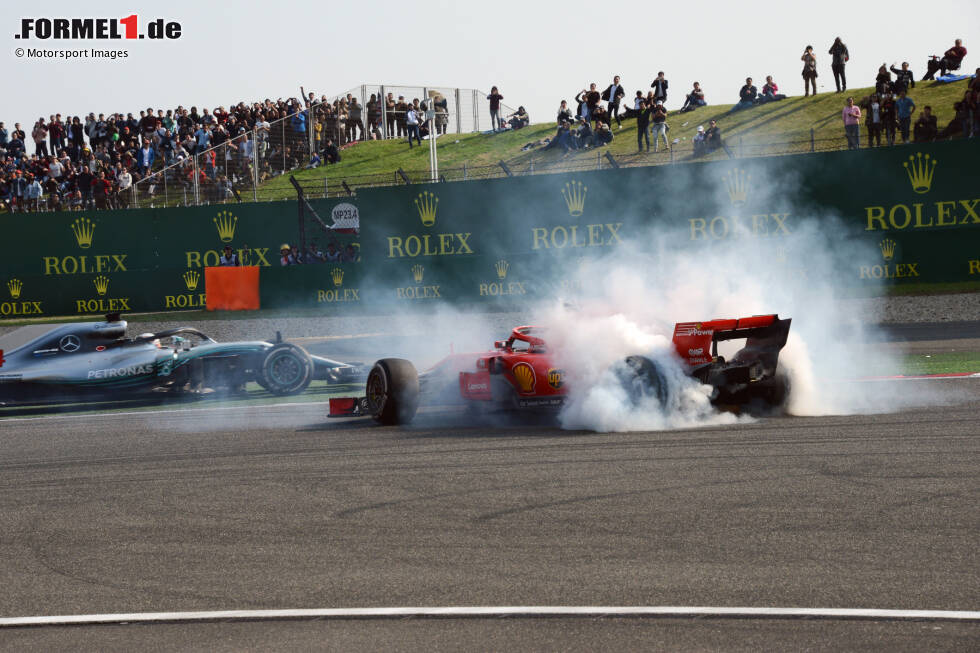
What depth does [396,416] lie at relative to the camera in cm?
1157

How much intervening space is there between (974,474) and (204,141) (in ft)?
100

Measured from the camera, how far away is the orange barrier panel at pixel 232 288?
26.4 m

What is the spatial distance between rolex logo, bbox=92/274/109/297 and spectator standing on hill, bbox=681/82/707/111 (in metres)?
19.0

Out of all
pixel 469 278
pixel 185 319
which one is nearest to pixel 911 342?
pixel 469 278

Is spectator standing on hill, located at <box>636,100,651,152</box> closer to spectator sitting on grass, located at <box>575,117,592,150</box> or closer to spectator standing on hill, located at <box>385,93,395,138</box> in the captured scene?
spectator sitting on grass, located at <box>575,117,592,150</box>

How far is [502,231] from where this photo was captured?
24.2 m

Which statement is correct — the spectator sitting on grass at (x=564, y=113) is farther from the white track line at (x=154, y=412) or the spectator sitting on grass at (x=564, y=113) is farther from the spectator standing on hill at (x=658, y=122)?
the white track line at (x=154, y=412)

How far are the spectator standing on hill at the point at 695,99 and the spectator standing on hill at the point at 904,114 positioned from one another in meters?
10.1

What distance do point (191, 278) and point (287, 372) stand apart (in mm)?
13072

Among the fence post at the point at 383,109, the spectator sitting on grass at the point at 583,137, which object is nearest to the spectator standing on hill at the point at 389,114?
the fence post at the point at 383,109

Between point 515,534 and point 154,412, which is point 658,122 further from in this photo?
point 515,534

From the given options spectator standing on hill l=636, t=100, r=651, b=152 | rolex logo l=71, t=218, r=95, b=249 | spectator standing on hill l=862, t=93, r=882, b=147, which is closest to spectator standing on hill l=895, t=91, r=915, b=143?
spectator standing on hill l=862, t=93, r=882, b=147

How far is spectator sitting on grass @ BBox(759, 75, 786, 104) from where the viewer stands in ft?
106

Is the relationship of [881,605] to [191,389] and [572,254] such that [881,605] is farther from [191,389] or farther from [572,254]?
[572,254]
